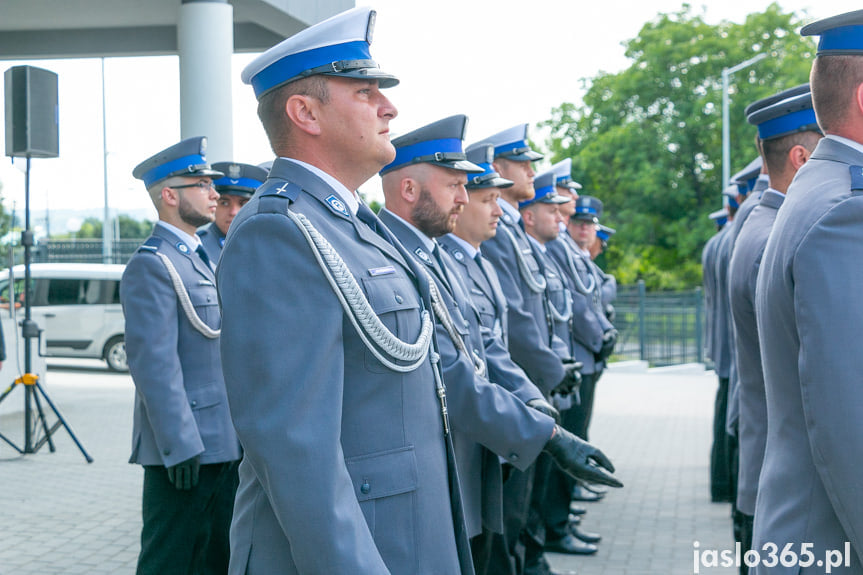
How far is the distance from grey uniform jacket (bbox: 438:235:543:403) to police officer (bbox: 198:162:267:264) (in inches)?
66.2

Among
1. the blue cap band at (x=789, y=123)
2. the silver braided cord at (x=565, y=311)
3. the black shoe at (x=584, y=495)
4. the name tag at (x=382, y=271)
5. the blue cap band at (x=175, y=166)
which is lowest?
the black shoe at (x=584, y=495)

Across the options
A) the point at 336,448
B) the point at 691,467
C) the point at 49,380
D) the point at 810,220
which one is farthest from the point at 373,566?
the point at 49,380

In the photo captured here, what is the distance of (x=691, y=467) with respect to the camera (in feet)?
30.9

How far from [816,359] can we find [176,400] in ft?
9.58

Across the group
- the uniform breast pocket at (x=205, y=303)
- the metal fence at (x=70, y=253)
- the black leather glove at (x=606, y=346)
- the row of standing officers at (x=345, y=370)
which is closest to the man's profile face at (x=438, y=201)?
the row of standing officers at (x=345, y=370)

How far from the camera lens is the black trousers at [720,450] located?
751cm

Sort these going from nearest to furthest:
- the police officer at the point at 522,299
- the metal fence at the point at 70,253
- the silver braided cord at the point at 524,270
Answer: the police officer at the point at 522,299 → the silver braided cord at the point at 524,270 → the metal fence at the point at 70,253

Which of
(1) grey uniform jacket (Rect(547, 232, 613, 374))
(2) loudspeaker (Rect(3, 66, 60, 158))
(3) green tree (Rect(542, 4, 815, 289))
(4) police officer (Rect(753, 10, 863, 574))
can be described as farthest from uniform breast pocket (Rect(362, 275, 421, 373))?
(3) green tree (Rect(542, 4, 815, 289))

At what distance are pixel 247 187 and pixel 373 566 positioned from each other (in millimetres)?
4349

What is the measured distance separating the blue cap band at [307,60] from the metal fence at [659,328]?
18327mm

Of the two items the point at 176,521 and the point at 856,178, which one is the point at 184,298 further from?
the point at 856,178

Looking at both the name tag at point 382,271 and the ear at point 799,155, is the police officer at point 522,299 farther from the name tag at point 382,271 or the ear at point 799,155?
the name tag at point 382,271

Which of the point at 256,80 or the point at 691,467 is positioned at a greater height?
the point at 256,80

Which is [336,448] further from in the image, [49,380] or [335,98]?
[49,380]
